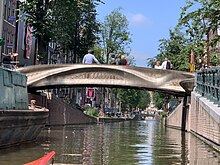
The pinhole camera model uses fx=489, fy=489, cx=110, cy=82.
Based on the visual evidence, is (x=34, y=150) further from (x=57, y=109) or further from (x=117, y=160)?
(x=57, y=109)

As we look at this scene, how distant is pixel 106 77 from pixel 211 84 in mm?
12523

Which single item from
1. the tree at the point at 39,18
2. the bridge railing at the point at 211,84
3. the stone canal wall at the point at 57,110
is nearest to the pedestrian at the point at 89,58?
the stone canal wall at the point at 57,110

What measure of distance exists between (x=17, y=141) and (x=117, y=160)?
4461 millimetres

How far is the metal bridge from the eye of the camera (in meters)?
31.2

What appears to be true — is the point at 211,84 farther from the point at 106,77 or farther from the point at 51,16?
the point at 51,16

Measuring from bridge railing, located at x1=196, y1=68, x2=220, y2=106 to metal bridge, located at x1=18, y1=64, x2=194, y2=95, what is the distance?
21.9 ft

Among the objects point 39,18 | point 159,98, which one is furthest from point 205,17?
point 159,98

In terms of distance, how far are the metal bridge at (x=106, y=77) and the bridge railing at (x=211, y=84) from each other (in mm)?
6663

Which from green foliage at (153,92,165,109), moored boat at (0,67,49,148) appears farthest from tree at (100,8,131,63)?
moored boat at (0,67,49,148)

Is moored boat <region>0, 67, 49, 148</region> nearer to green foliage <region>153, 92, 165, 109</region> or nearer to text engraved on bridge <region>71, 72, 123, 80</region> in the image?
text engraved on bridge <region>71, 72, 123, 80</region>

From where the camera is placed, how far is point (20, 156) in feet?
41.1

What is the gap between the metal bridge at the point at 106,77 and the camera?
102ft

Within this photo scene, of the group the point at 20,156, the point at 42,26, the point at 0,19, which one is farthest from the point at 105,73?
the point at 20,156

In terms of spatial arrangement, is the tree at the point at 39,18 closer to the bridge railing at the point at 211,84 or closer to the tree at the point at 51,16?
the tree at the point at 51,16
